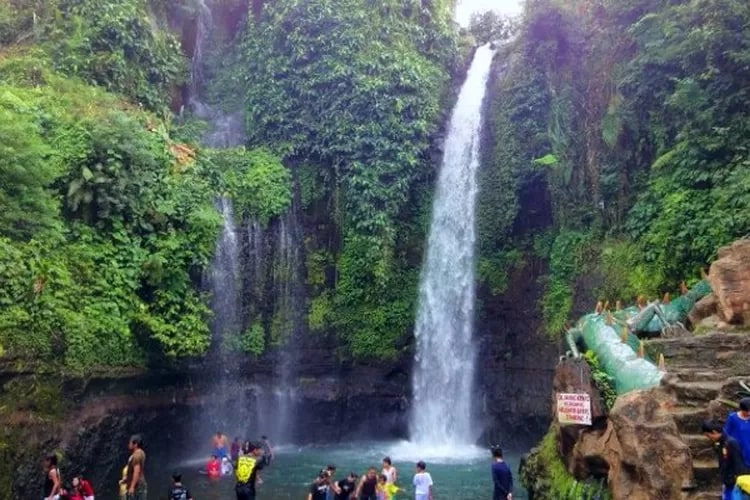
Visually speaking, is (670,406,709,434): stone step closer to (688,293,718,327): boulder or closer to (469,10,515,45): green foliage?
(688,293,718,327): boulder

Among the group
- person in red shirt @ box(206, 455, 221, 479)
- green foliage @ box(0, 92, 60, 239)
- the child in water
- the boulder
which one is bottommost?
person in red shirt @ box(206, 455, 221, 479)

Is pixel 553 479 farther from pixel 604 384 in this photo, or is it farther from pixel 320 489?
pixel 320 489

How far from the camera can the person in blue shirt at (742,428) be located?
21.9 ft

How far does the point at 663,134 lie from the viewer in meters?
17.4

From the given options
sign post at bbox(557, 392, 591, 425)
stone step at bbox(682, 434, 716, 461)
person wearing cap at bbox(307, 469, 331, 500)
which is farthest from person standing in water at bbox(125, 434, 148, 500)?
stone step at bbox(682, 434, 716, 461)

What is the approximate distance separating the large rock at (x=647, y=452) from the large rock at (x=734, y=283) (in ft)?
10.9

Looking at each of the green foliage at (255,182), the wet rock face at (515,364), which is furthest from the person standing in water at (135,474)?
the wet rock face at (515,364)

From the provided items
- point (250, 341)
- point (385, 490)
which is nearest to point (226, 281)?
point (250, 341)

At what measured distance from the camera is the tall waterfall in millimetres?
21141

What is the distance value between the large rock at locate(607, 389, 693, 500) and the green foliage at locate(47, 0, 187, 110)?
697 inches

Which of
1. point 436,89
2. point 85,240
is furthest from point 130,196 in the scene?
point 436,89

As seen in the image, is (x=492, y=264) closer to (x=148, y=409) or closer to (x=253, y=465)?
(x=148, y=409)

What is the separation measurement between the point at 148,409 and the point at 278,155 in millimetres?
9526

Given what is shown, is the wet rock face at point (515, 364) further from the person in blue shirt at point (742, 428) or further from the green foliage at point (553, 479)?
the person in blue shirt at point (742, 428)
